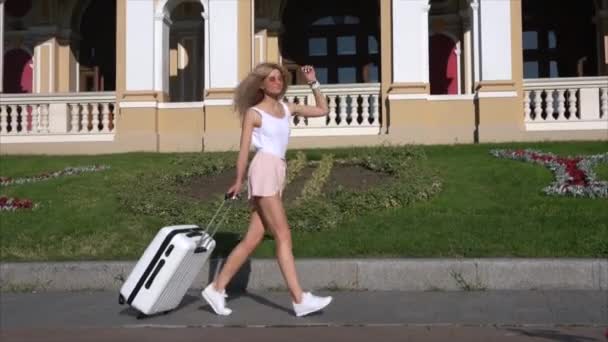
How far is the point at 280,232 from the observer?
523cm

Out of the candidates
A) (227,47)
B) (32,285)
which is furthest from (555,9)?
(32,285)

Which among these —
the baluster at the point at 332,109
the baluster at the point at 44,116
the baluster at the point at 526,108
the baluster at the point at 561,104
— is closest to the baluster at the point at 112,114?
the baluster at the point at 44,116

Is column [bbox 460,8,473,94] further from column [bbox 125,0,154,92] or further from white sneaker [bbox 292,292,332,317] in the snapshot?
white sneaker [bbox 292,292,332,317]

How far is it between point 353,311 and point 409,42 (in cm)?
1130

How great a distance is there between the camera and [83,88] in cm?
2247

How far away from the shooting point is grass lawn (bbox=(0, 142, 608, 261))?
7.07 m

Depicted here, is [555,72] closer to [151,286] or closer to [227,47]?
[227,47]

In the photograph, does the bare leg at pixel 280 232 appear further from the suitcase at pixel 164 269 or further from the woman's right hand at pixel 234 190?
the suitcase at pixel 164 269

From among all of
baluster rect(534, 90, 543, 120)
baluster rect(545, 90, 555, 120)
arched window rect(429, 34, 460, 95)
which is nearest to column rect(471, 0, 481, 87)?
baluster rect(534, 90, 543, 120)

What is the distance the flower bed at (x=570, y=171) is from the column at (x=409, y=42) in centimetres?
365

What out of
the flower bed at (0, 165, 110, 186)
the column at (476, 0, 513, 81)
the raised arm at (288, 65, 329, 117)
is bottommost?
the flower bed at (0, 165, 110, 186)

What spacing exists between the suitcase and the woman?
0.80 feet

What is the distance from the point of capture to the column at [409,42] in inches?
624

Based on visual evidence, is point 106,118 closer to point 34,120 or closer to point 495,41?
point 34,120
